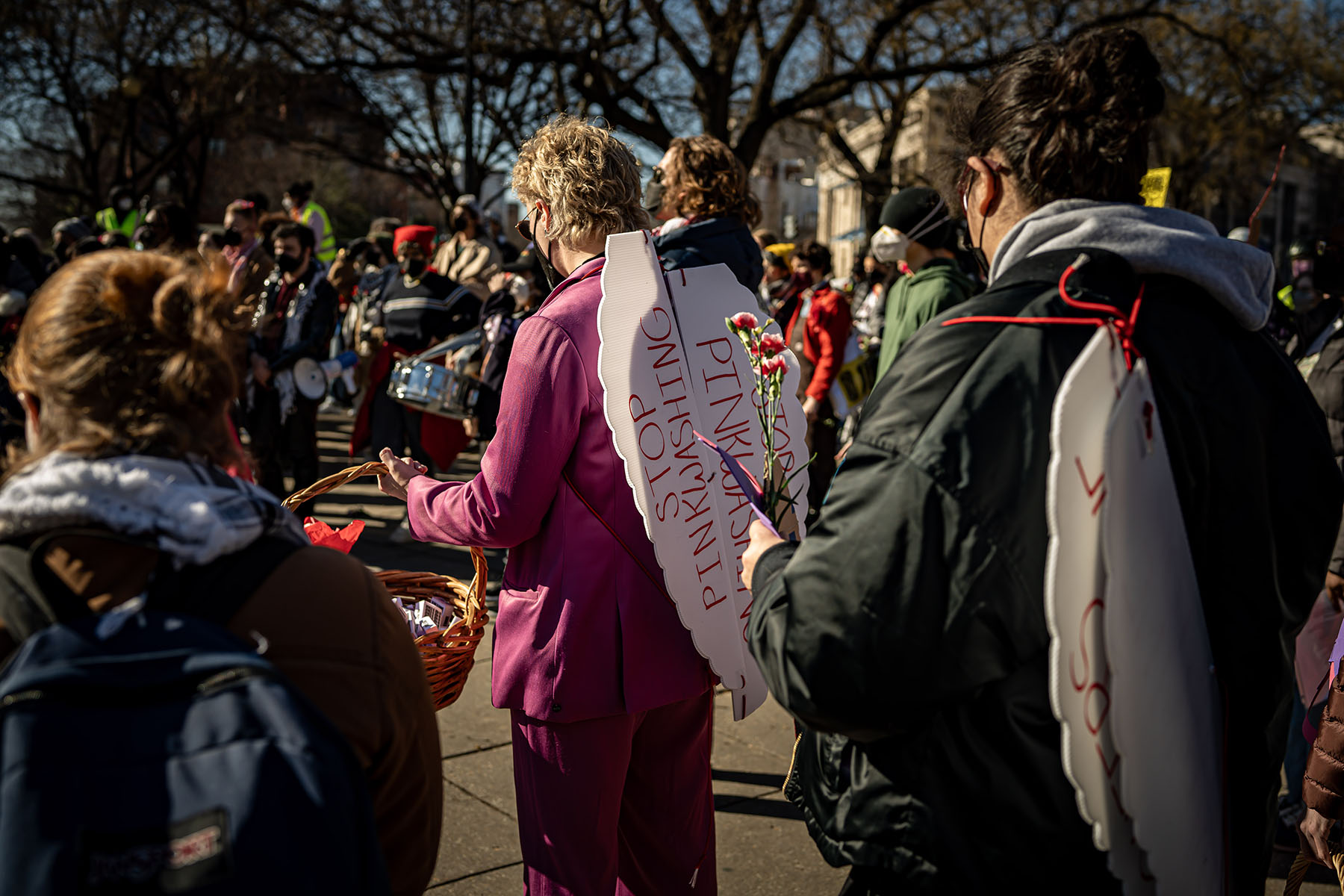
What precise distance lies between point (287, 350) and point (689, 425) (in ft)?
17.0

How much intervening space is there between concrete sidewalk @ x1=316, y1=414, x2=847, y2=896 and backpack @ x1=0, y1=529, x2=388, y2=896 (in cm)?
210

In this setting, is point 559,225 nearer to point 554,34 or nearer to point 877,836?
point 877,836

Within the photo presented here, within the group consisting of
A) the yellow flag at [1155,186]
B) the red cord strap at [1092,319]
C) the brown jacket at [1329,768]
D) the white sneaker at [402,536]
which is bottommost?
the white sneaker at [402,536]

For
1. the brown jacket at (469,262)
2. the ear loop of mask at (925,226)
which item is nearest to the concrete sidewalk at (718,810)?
the ear loop of mask at (925,226)

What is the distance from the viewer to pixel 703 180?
356 cm

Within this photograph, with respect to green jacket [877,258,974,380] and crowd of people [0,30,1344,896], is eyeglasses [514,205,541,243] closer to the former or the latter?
crowd of people [0,30,1344,896]

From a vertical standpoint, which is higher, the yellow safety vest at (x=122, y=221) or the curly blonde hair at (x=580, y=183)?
the yellow safety vest at (x=122, y=221)

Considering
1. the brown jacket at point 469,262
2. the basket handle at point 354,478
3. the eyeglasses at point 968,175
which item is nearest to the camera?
the eyeglasses at point 968,175

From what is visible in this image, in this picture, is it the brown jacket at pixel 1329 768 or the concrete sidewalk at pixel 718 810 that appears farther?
the concrete sidewalk at pixel 718 810

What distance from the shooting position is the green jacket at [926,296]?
17.7 ft

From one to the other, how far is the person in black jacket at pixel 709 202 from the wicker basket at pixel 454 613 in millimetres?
1225

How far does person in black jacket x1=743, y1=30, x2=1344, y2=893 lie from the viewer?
1.42 meters

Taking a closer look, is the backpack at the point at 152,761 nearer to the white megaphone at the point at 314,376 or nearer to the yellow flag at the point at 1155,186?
the yellow flag at the point at 1155,186

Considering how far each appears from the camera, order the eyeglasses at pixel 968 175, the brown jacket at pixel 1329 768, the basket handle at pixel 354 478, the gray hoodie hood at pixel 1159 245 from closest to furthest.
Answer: the gray hoodie hood at pixel 1159 245
the eyeglasses at pixel 968 175
the brown jacket at pixel 1329 768
the basket handle at pixel 354 478
